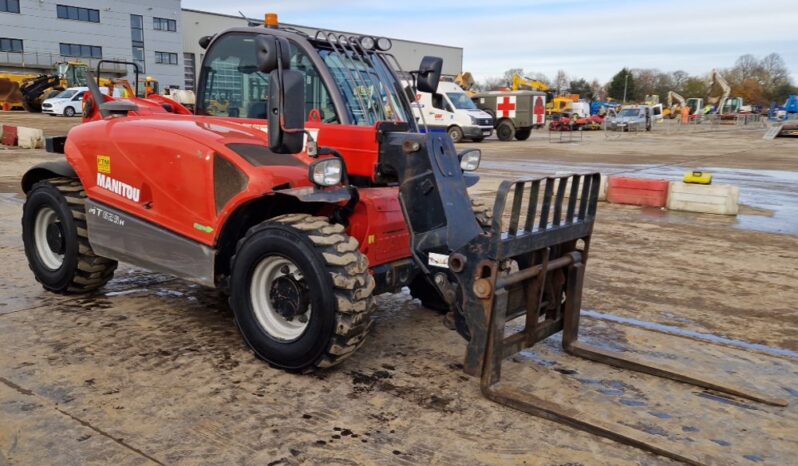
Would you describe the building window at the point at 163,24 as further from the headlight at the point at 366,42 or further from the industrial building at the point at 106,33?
the headlight at the point at 366,42

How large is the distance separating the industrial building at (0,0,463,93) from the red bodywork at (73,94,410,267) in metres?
51.9

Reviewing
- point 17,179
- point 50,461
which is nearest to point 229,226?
point 50,461

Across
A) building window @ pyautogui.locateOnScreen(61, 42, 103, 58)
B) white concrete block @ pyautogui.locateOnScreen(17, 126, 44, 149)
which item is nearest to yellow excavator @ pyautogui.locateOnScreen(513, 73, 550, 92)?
white concrete block @ pyautogui.locateOnScreen(17, 126, 44, 149)

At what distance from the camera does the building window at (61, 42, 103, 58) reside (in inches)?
2346

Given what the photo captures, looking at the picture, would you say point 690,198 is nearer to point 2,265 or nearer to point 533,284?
point 533,284

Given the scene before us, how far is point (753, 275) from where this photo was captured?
6.92 meters

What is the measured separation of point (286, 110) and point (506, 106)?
28.7m

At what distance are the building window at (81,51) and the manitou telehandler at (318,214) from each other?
6222cm

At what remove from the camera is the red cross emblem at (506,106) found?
31141mm

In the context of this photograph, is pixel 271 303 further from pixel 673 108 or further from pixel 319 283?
pixel 673 108

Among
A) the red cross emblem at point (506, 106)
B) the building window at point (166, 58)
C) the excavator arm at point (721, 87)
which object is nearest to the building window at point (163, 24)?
the building window at point (166, 58)

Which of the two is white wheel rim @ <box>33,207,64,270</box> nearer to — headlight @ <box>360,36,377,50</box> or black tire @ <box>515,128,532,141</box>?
headlight @ <box>360,36,377,50</box>

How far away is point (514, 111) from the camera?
1225 inches

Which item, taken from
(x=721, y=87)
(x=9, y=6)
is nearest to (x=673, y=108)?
(x=721, y=87)
